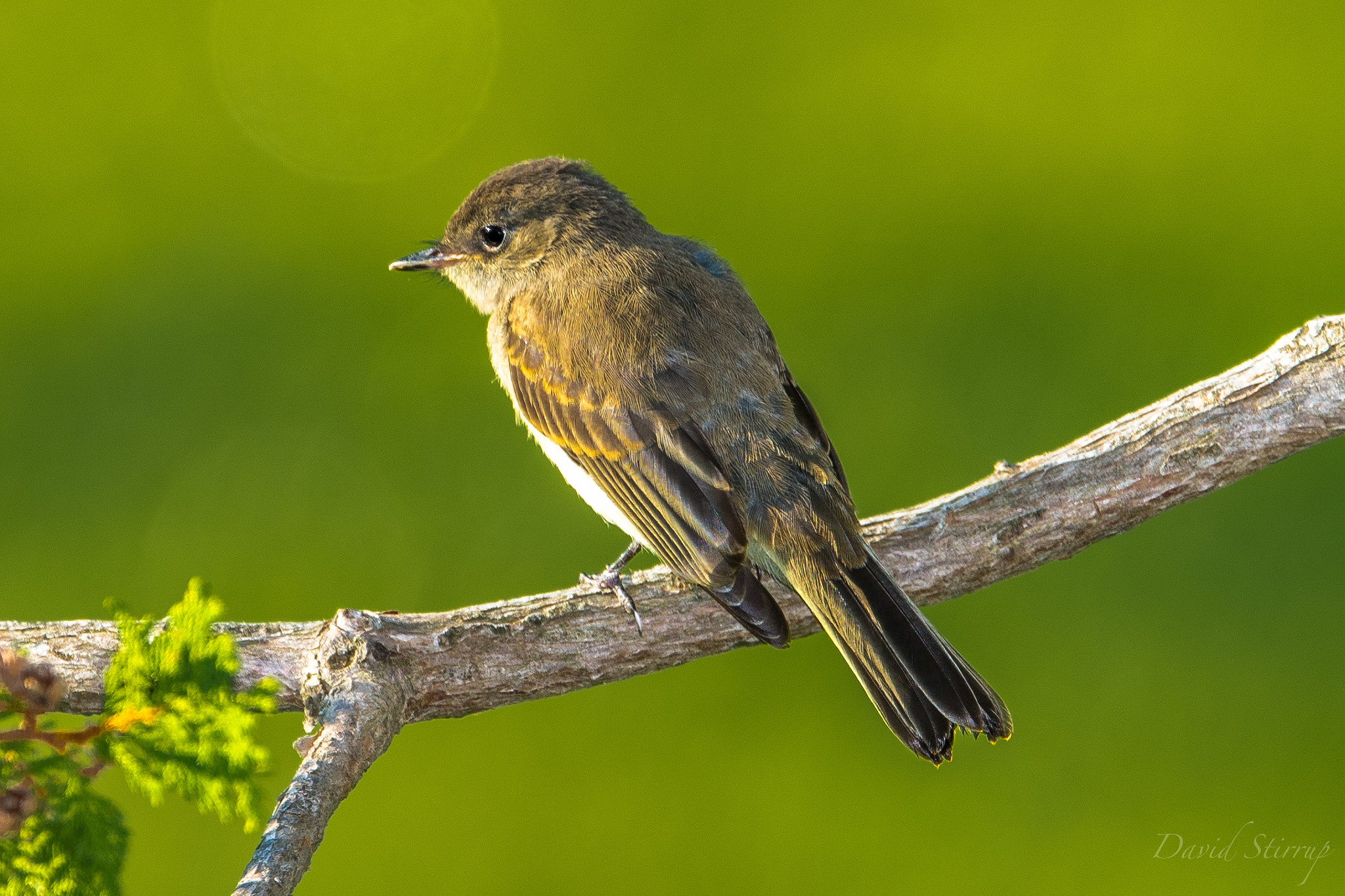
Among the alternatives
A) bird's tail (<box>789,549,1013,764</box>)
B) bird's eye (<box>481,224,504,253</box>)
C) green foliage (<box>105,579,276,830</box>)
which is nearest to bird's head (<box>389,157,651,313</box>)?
bird's eye (<box>481,224,504,253</box>)

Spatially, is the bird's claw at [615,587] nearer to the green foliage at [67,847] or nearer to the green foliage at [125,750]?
the green foliage at [125,750]

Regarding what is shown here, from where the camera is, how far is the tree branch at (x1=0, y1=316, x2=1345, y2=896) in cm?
381

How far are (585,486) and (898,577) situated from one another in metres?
1.26

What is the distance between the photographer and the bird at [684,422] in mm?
3855

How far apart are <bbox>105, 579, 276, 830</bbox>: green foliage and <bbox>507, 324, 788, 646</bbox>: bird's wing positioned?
218 centimetres

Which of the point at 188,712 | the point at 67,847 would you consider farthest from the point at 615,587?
the point at 67,847

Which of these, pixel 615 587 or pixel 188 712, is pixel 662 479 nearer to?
pixel 615 587

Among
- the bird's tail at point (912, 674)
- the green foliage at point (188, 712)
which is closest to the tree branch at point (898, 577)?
the bird's tail at point (912, 674)

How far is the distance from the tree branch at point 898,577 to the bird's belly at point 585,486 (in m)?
0.22

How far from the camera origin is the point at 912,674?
378 centimetres

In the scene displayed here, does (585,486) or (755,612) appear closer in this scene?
(755,612)

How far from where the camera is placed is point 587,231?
17.2ft

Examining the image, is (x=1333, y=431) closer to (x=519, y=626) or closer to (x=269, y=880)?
(x=519, y=626)

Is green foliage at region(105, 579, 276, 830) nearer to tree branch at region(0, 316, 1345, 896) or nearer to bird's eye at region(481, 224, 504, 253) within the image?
tree branch at region(0, 316, 1345, 896)
